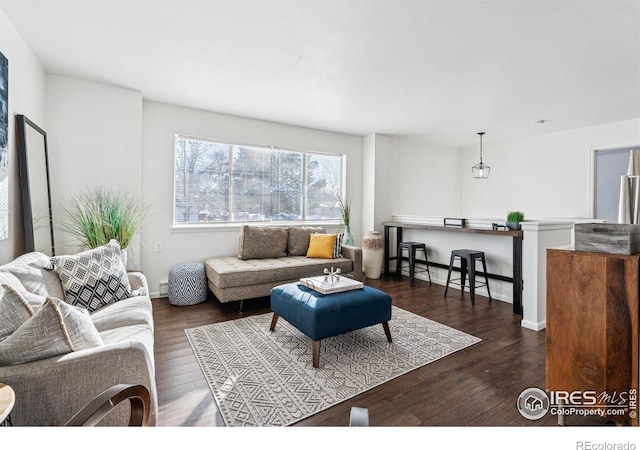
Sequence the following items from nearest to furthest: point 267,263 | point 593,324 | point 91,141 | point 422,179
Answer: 1. point 593,324
2. point 91,141
3. point 267,263
4. point 422,179

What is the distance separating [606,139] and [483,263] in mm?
2942

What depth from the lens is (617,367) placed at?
143 cm

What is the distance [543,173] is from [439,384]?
4929mm

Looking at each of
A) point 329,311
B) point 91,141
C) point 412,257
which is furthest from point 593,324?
point 91,141

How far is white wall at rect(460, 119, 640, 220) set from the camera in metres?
4.70

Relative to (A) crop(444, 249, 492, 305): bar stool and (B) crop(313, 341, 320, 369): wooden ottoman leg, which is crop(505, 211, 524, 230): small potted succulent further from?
→ (B) crop(313, 341, 320, 369): wooden ottoman leg

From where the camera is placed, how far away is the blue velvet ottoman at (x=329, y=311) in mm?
2240

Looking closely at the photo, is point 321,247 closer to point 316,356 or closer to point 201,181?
point 201,181

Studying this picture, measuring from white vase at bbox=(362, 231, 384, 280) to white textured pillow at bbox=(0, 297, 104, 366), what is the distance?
4.13 metres

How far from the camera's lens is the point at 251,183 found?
4.54 m

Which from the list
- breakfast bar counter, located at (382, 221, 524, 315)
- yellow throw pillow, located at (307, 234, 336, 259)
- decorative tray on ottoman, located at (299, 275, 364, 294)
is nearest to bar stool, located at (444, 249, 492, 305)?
breakfast bar counter, located at (382, 221, 524, 315)

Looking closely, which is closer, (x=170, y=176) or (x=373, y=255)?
(x=170, y=176)

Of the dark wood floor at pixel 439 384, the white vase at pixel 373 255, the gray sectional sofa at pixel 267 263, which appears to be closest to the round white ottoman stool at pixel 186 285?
the gray sectional sofa at pixel 267 263
